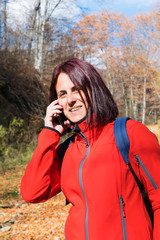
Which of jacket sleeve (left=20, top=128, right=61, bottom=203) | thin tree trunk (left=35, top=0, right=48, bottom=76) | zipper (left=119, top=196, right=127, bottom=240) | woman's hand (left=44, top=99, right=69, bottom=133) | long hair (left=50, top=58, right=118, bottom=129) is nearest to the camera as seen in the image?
zipper (left=119, top=196, right=127, bottom=240)

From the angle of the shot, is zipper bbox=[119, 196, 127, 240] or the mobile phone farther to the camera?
A: the mobile phone

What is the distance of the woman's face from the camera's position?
143 cm

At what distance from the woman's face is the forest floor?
10.1 ft

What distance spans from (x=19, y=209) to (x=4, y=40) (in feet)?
36.1

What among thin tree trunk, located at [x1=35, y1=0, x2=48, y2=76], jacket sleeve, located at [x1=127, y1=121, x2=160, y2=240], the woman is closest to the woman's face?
the woman

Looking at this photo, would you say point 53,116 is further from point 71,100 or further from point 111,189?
point 111,189

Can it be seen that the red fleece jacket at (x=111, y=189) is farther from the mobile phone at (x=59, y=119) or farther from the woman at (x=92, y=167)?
the mobile phone at (x=59, y=119)

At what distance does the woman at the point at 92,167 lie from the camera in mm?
1123

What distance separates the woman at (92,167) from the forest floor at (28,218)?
2.84m

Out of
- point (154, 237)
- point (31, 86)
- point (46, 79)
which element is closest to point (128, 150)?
point (154, 237)

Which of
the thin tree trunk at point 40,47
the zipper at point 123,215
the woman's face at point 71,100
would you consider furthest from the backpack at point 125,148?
the thin tree trunk at point 40,47

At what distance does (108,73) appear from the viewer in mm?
29531

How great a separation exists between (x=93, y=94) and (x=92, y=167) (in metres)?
0.46

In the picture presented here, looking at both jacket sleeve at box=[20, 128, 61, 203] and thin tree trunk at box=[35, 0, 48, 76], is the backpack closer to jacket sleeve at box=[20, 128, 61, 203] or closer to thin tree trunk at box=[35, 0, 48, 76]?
jacket sleeve at box=[20, 128, 61, 203]
